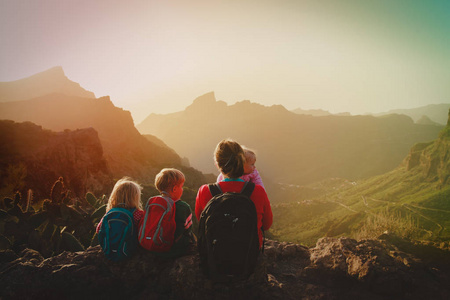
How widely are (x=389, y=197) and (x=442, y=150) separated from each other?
20407 millimetres

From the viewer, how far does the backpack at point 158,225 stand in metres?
3.11

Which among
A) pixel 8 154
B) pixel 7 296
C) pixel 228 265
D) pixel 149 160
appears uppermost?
pixel 8 154

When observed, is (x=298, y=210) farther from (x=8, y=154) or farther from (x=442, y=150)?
(x=8, y=154)

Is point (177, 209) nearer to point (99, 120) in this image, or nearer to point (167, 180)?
point (167, 180)

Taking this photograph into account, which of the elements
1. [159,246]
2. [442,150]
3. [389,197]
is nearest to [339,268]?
[159,246]

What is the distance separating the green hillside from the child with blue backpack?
36.9 meters

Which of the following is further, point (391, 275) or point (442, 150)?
point (442, 150)

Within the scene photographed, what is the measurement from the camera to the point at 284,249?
15.7ft

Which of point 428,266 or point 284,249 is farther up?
point 428,266

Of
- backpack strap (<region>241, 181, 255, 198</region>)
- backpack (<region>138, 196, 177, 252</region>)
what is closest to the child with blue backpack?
backpack (<region>138, 196, 177, 252</region>)

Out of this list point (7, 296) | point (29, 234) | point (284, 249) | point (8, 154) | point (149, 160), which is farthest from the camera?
point (149, 160)

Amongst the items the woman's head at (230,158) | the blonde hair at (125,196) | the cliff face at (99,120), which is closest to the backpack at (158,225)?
the blonde hair at (125,196)

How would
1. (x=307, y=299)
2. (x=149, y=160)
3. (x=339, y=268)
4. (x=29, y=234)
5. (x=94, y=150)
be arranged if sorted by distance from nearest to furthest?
(x=307, y=299)
(x=339, y=268)
(x=29, y=234)
(x=94, y=150)
(x=149, y=160)

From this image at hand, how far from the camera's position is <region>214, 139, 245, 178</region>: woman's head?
2.88 metres
